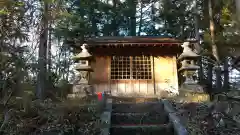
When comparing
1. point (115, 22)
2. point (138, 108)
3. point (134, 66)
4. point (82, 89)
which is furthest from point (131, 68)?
point (115, 22)

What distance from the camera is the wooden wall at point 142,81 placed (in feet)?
37.4

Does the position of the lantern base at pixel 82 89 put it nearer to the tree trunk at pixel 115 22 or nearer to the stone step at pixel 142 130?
the stone step at pixel 142 130

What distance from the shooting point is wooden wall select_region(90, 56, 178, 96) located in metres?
11.4

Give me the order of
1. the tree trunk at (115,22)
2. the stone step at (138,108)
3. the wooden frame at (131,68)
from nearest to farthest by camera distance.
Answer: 1. the stone step at (138,108)
2. the wooden frame at (131,68)
3. the tree trunk at (115,22)

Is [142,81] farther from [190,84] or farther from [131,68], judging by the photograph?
[190,84]

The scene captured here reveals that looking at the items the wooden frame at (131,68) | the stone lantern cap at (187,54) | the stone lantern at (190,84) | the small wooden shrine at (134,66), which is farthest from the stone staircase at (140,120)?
the wooden frame at (131,68)

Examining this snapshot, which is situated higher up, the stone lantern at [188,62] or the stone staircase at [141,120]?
the stone lantern at [188,62]

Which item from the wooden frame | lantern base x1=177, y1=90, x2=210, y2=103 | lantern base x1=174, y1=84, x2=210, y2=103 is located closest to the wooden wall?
the wooden frame

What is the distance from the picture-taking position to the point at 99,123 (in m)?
5.91

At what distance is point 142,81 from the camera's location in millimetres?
11555

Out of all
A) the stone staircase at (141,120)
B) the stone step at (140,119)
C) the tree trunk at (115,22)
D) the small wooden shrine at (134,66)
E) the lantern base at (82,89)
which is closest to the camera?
the stone staircase at (141,120)

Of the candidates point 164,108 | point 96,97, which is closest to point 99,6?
point 96,97

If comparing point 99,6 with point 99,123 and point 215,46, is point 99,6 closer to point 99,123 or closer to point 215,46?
point 215,46

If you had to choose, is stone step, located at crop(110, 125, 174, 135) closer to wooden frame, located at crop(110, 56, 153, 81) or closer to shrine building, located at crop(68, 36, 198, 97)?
shrine building, located at crop(68, 36, 198, 97)
